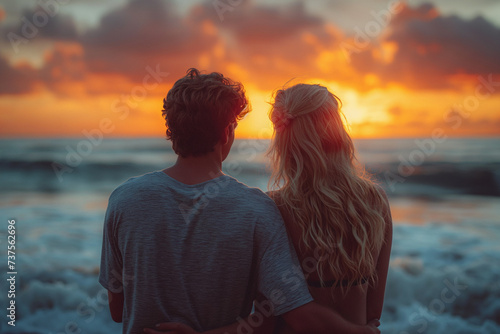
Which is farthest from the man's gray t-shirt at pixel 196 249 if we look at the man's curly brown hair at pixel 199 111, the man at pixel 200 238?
the man's curly brown hair at pixel 199 111

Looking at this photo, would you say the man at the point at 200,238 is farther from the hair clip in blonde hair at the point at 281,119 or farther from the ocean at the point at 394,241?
the ocean at the point at 394,241

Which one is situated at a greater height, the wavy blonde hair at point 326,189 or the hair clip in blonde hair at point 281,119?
the hair clip in blonde hair at point 281,119

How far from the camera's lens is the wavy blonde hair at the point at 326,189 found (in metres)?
1.72

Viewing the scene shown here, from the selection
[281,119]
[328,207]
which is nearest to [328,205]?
[328,207]

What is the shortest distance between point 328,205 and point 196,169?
0.61m

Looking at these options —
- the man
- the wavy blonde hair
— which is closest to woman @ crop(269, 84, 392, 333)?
the wavy blonde hair

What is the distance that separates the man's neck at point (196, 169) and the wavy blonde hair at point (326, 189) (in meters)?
0.40

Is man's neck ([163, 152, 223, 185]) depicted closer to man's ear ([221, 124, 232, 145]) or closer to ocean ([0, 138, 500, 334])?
man's ear ([221, 124, 232, 145])

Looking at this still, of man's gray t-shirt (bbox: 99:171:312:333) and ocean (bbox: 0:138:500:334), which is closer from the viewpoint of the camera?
man's gray t-shirt (bbox: 99:171:312:333)

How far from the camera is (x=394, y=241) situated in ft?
27.5

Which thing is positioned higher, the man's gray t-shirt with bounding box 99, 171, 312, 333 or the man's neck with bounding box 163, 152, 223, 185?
the man's neck with bounding box 163, 152, 223, 185

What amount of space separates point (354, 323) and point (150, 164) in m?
16.7

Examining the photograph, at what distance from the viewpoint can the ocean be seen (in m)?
5.79

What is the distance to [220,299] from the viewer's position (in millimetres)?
1498
